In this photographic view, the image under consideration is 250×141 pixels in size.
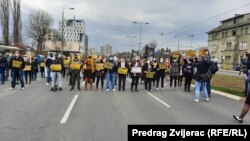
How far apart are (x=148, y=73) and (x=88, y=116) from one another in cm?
999

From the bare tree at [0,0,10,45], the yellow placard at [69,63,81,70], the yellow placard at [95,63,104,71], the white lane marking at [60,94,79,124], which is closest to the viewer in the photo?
the white lane marking at [60,94,79,124]

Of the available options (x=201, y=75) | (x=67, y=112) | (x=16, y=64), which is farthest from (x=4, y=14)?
(x=67, y=112)

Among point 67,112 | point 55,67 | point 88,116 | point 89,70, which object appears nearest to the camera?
point 88,116

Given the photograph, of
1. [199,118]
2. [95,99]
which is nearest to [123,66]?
[95,99]

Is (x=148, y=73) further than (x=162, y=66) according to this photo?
No

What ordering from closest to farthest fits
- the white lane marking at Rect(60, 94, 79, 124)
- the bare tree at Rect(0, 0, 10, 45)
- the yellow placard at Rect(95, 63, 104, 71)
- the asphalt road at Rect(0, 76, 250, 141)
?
the asphalt road at Rect(0, 76, 250, 141), the white lane marking at Rect(60, 94, 79, 124), the yellow placard at Rect(95, 63, 104, 71), the bare tree at Rect(0, 0, 10, 45)

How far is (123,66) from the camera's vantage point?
1955 centimetres

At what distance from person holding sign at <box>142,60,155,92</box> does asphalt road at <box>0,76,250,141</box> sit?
18.5 ft

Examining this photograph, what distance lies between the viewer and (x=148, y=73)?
20281 mm

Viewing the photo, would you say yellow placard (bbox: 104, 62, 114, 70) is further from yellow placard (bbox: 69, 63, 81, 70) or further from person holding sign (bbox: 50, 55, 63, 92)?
person holding sign (bbox: 50, 55, 63, 92)

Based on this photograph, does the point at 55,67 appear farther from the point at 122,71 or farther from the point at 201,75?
the point at 201,75

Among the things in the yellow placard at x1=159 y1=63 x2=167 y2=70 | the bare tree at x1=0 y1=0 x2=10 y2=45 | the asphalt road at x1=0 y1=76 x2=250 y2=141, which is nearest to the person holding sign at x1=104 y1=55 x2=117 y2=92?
the yellow placard at x1=159 y1=63 x2=167 y2=70

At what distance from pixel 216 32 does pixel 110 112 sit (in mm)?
90801

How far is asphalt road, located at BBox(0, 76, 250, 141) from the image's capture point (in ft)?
27.0
